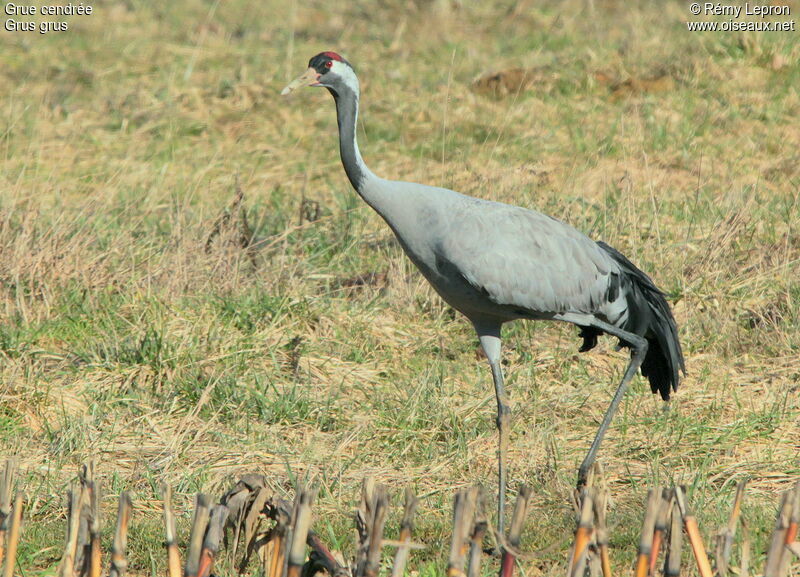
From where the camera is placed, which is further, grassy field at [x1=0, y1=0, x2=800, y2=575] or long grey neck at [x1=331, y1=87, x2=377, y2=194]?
grassy field at [x1=0, y1=0, x2=800, y2=575]

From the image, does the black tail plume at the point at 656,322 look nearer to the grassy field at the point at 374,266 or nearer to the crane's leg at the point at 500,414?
the grassy field at the point at 374,266

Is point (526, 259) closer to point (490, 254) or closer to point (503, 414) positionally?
point (490, 254)

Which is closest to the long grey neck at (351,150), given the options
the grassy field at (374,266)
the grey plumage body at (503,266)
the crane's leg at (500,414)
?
the grey plumage body at (503,266)

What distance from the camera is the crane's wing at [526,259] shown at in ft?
13.0

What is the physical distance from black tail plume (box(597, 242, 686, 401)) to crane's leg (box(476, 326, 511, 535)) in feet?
1.85

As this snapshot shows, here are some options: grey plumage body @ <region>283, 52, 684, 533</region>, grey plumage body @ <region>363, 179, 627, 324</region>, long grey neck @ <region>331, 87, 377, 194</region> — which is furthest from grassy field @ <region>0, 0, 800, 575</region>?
long grey neck @ <region>331, 87, 377, 194</region>

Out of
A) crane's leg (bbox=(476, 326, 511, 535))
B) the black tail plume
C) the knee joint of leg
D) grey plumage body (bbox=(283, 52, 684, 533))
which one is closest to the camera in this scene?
crane's leg (bbox=(476, 326, 511, 535))

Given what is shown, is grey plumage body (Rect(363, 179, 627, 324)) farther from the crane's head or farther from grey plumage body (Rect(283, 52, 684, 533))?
the crane's head

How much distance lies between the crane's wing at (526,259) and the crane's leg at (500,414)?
24cm

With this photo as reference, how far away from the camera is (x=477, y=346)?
5.33 metres

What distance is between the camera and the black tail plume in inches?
173

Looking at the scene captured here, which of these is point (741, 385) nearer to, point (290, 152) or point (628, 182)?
point (628, 182)

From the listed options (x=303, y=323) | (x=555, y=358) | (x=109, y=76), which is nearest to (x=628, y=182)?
(x=555, y=358)

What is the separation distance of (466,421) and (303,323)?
1.12 m
